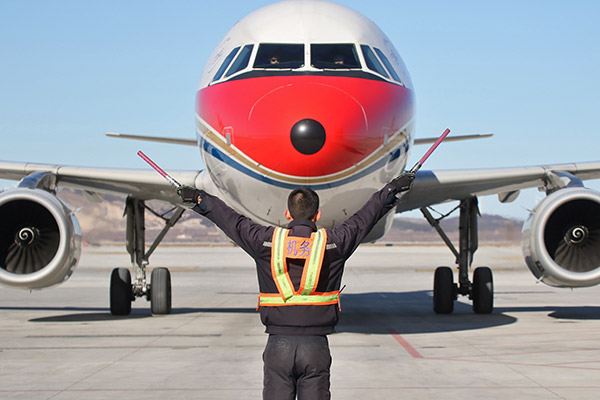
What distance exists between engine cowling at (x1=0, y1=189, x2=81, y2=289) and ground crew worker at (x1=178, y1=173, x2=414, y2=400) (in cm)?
626

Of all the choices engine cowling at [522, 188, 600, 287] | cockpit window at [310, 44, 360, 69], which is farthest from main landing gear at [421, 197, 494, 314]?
cockpit window at [310, 44, 360, 69]

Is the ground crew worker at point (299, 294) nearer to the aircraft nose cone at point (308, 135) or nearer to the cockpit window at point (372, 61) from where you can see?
the aircraft nose cone at point (308, 135)

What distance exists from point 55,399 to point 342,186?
3.16 meters

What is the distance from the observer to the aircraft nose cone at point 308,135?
6.66 m

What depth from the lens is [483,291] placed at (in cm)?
1266

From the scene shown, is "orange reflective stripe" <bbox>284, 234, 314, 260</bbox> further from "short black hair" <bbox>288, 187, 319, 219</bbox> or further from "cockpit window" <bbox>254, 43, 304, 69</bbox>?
"cockpit window" <bbox>254, 43, 304, 69</bbox>

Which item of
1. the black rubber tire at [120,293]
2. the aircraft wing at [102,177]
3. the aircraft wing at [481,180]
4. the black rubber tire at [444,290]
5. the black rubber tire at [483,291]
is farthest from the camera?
the black rubber tire at [444,290]

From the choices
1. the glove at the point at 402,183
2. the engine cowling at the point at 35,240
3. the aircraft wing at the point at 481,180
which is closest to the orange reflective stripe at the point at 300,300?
the glove at the point at 402,183

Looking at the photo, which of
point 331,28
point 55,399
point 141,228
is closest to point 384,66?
point 331,28

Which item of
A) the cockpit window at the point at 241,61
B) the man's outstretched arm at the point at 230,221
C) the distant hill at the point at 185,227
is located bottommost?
the distant hill at the point at 185,227

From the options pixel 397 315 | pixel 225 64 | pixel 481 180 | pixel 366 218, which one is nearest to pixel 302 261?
pixel 366 218

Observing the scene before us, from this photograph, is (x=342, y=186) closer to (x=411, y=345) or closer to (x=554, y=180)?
(x=411, y=345)

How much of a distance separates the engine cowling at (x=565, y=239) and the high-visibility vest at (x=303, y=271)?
21.4 ft

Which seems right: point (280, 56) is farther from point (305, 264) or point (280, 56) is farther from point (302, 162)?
point (305, 264)
